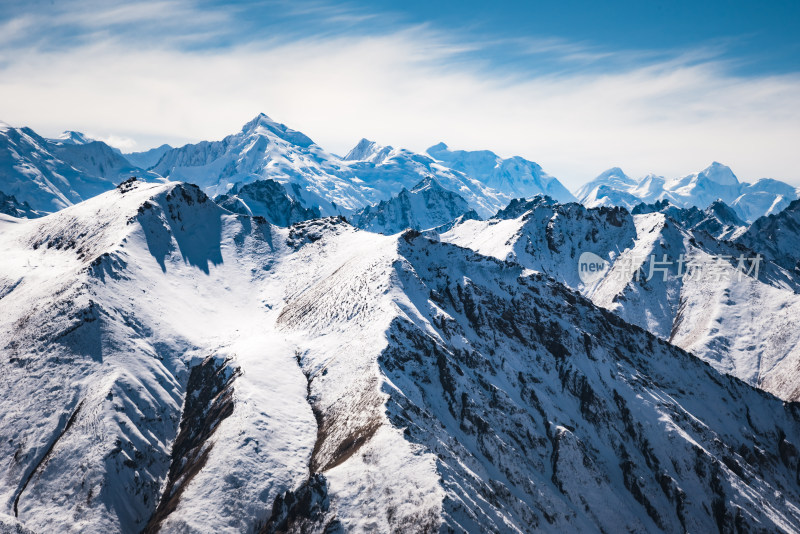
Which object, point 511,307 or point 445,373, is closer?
point 445,373

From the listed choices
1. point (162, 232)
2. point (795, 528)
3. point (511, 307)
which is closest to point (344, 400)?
point (511, 307)

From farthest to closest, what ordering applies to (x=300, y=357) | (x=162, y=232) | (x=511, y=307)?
(x=162, y=232)
(x=511, y=307)
(x=300, y=357)

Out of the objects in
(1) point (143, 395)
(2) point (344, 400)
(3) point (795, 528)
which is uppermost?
(2) point (344, 400)

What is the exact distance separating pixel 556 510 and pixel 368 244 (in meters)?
78.4

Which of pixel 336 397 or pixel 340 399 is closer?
pixel 340 399

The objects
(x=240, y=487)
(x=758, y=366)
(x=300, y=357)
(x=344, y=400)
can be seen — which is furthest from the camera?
(x=758, y=366)

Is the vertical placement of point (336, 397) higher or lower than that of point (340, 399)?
lower

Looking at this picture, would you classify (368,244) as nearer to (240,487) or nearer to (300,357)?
(300,357)

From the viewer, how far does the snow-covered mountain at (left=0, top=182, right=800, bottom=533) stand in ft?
236

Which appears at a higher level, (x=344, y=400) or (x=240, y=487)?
(x=344, y=400)

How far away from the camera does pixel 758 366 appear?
162m

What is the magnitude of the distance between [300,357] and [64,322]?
43360 mm

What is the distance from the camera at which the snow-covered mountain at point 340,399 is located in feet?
236

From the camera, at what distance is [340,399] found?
86438mm
